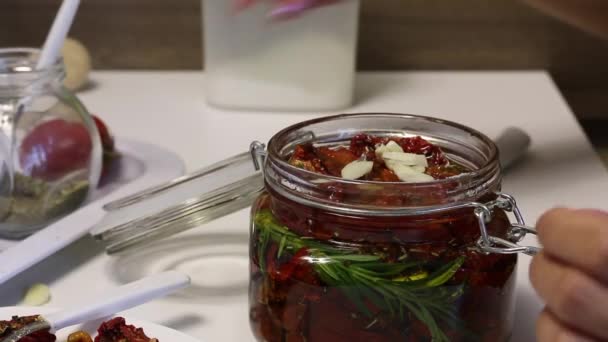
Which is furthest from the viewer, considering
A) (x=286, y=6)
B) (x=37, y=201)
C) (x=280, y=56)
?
(x=280, y=56)

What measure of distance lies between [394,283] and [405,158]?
83 millimetres

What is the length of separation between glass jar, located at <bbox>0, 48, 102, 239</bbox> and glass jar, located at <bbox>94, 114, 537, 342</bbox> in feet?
0.73

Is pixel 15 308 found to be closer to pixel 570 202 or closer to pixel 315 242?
pixel 315 242

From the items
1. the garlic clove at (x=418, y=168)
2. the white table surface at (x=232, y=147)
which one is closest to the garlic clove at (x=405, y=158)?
the garlic clove at (x=418, y=168)

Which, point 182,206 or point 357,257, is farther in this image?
point 182,206

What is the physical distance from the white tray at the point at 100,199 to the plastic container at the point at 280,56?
17 centimetres

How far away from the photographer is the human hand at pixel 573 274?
0.33 m

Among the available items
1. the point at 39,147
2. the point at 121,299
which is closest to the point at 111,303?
the point at 121,299

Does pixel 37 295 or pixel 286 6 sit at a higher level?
pixel 286 6

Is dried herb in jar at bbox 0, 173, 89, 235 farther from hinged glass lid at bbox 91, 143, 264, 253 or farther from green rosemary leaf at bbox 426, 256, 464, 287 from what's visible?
green rosemary leaf at bbox 426, 256, 464, 287

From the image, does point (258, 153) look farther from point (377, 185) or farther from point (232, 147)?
point (232, 147)

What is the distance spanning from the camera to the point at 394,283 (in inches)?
15.3

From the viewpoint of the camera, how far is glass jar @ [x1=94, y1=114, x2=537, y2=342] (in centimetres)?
39

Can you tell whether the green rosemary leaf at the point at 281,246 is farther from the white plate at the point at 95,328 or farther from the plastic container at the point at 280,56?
the plastic container at the point at 280,56
